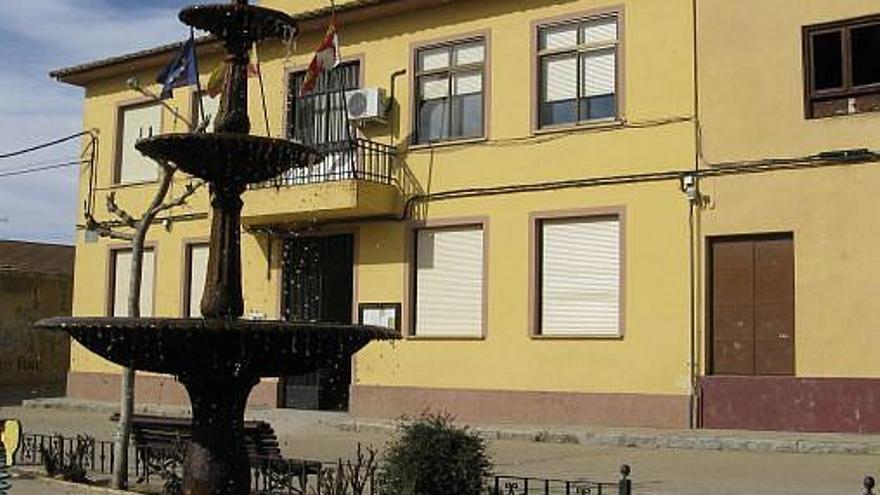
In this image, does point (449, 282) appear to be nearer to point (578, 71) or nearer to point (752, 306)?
point (578, 71)

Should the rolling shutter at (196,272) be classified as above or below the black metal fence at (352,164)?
below

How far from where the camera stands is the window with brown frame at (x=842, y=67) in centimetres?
1720

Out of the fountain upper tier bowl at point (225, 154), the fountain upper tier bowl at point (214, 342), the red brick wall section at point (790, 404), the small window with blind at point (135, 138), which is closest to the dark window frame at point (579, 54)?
the red brick wall section at point (790, 404)

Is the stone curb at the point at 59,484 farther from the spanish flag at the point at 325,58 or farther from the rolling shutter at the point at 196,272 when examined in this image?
the rolling shutter at the point at 196,272

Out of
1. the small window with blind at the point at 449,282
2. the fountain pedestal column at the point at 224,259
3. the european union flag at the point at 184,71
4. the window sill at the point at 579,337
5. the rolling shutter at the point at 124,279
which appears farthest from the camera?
the rolling shutter at the point at 124,279

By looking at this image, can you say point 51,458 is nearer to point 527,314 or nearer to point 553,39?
point 527,314

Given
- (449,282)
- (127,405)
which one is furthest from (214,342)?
(449,282)

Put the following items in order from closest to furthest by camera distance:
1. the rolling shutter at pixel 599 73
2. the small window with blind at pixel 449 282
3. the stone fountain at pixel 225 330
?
the stone fountain at pixel 225 330 → the rolling shutter at pixel 599 73 → the small window with blind at pixel 449 282

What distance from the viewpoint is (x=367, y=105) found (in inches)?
862

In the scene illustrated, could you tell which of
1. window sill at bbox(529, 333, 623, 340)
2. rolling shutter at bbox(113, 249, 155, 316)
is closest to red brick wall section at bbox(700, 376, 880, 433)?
window sill at bbox(529, 333, 623, 340)

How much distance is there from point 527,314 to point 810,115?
5624 mm

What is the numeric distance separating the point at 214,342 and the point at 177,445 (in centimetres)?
455

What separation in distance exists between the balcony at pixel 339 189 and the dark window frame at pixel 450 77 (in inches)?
33.1

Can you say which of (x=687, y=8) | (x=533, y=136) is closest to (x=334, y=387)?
(x=533, y=136)
